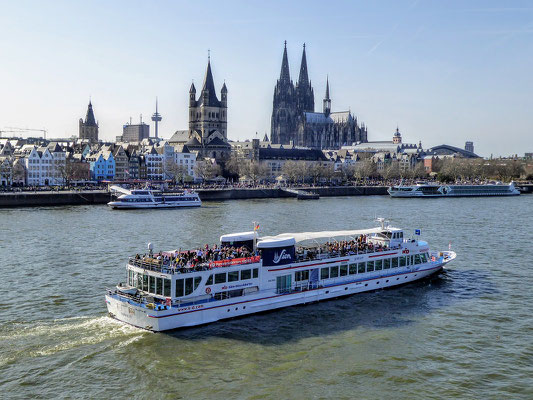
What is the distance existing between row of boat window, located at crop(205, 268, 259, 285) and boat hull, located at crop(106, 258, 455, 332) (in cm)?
83

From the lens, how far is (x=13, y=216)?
62.1 m

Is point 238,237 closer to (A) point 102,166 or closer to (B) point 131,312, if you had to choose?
(B) point 131,312

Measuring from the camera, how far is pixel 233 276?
25.7 metres

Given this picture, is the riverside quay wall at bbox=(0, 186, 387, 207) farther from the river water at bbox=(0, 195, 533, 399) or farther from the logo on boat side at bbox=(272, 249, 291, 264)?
the logo on boat side at bbox=(272, 249, 291, 264)

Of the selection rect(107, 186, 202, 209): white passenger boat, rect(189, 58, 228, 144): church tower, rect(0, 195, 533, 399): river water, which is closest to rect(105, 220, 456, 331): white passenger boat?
rect(0, 195, 533, 399): river water

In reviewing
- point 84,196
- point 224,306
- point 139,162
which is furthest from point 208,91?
point 224,306

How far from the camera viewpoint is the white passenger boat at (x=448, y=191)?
114762 mm

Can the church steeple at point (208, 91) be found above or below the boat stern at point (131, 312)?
above

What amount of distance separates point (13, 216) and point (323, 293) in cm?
4458

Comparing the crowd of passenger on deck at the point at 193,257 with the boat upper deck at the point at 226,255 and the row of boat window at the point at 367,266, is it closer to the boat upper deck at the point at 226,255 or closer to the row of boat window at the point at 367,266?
the boat upper deck at the point at 226,255

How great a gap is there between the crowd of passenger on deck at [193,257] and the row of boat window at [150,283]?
61 centimetres

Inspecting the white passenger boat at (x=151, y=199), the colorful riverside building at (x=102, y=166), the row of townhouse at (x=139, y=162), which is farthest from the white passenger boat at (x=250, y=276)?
the colorful riverside building at (x=102, y=166)

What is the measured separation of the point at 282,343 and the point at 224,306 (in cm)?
348

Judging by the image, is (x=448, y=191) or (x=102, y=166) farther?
(x=102, y=166)
